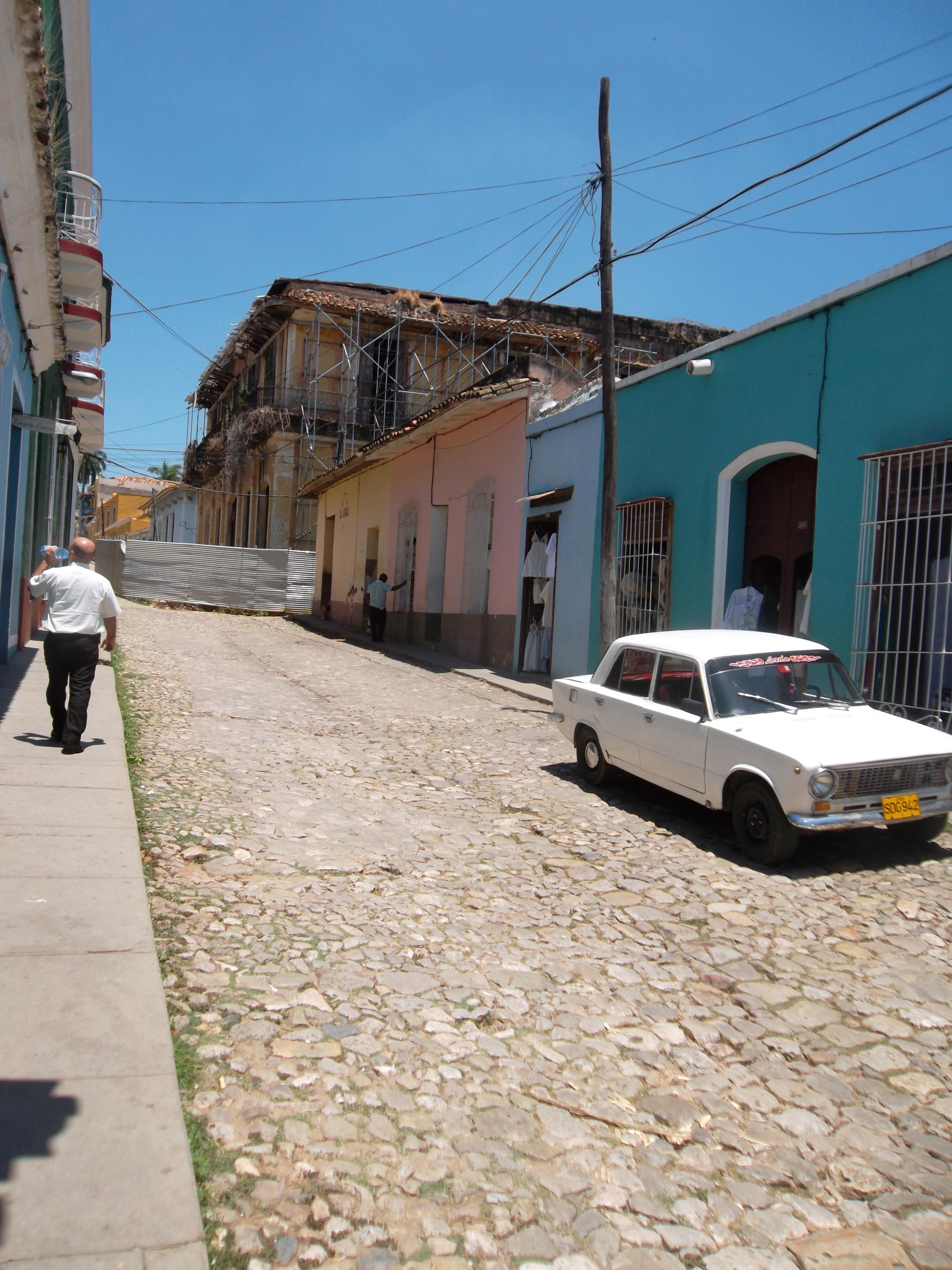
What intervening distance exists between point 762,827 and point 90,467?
37.2 metres

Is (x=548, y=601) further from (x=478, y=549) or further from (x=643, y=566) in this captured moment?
(x=478, y=549)

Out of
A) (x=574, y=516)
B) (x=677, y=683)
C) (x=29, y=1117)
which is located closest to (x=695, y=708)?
(x=677, y=683)

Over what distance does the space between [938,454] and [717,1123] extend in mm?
6714

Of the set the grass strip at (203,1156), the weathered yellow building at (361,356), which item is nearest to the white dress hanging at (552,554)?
the grass strip at (203,1156)

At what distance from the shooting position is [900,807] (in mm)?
5832

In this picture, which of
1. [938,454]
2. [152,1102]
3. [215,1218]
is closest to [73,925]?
[152,1102]

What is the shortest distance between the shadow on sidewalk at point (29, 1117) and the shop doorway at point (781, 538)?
8.87 m

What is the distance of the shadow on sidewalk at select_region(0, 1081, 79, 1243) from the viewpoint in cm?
250

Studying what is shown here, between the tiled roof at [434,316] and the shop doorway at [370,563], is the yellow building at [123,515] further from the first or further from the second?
the shop doorway at [370,563]

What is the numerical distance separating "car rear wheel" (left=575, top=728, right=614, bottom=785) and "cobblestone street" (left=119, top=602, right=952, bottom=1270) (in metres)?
0.48

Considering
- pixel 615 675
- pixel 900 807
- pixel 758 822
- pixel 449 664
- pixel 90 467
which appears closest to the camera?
pixel 900 807

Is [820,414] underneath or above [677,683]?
above

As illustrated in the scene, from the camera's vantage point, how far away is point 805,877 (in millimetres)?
5656

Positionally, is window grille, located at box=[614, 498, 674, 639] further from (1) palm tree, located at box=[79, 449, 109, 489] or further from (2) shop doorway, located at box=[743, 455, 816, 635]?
(1) palm tree, located at box=[79, 449, 109, 489]
